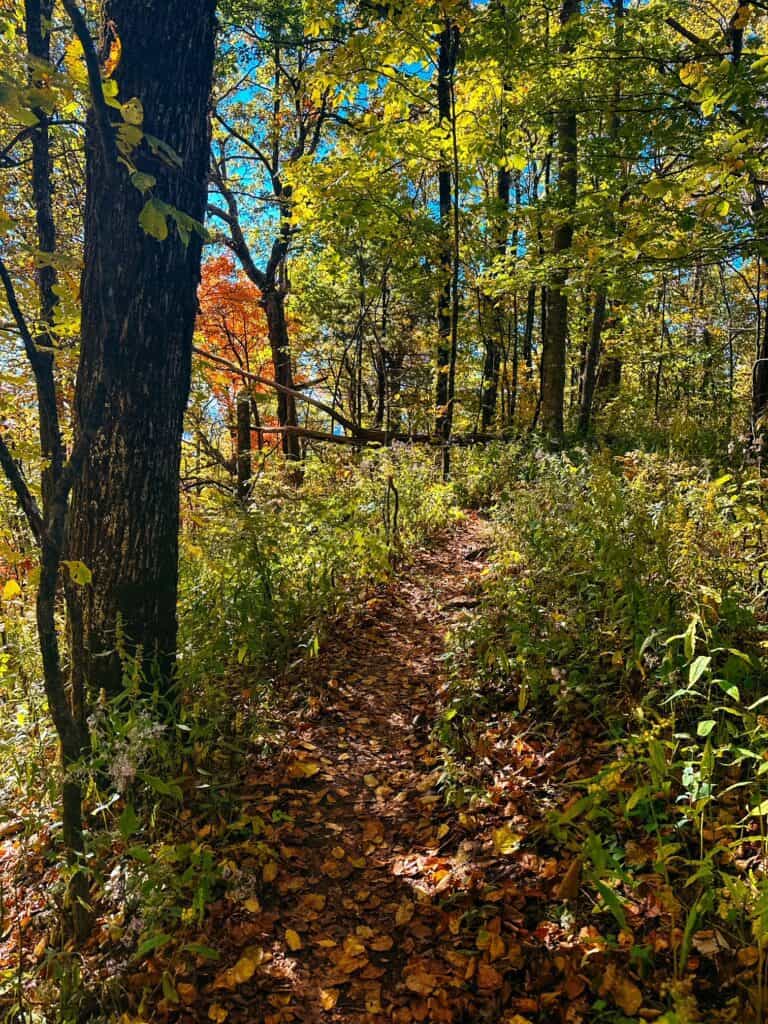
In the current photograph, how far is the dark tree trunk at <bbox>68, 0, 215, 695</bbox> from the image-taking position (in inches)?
116

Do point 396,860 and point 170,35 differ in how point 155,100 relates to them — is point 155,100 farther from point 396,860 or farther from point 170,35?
point 396,860

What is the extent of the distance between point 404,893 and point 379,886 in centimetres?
14

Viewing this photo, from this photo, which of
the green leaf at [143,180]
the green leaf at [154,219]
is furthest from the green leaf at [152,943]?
the green leaf at [143,180]

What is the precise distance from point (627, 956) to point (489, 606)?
2.74 meters

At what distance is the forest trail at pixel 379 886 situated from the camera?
2.15m

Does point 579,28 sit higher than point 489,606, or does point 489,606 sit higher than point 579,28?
point 579,28

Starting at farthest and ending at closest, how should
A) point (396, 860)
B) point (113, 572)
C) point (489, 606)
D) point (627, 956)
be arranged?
point (489, 606), point (113, 572), point (396, 860), point (627, 956)

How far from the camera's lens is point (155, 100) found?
2975mm

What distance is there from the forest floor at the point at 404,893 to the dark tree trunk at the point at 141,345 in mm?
1186

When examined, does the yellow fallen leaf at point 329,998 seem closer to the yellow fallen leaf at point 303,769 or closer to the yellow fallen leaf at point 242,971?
the yellow fallen leaf at point 242,971

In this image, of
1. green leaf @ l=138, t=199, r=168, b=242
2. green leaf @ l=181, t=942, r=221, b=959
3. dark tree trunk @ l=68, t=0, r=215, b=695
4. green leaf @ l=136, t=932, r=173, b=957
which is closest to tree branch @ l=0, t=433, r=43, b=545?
dark tree trunk @ l=68, t=0, r=215, b=695

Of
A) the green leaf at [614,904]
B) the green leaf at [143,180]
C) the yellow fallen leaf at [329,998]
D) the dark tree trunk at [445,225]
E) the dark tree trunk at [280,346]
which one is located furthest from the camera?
the dark tree trunk at [280,346]

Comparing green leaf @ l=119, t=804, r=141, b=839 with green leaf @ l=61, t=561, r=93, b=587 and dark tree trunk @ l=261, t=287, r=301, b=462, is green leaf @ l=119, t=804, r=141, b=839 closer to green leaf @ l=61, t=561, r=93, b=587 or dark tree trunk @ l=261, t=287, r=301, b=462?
green leaf @ l=61, t=561, r=93, b=587

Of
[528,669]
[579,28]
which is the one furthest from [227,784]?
[579,28]
